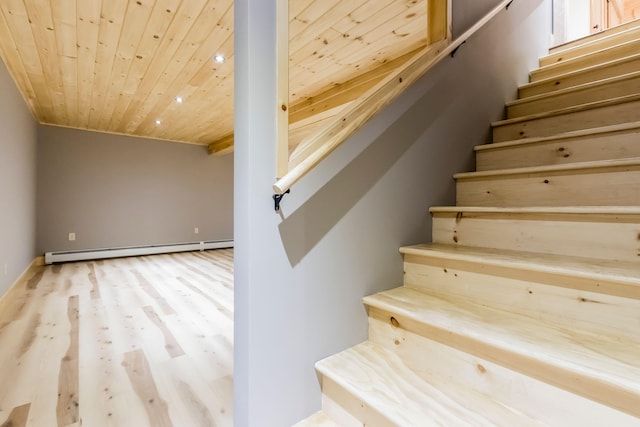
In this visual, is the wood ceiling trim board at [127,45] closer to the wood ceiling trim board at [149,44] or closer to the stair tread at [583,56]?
the wood ceiling trim board at [149,44]

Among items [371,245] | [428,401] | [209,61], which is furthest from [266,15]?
[209,61]

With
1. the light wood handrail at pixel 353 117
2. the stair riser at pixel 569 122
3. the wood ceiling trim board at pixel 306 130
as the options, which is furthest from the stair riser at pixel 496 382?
the wood ceiling trim board at pixel 306 130

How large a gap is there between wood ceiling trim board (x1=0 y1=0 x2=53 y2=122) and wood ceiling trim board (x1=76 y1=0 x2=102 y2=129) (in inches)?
11.0

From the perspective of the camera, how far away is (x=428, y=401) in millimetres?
928

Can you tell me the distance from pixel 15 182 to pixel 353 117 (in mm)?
4075

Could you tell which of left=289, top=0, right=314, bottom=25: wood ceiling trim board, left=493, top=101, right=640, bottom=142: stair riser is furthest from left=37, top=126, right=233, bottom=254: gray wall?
left=493, top=101, right=640, bottom=142: stair riser

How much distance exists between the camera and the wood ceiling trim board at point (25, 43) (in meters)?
1.93

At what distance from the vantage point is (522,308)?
1.09m

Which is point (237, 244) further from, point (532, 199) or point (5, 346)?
point (5, 346)

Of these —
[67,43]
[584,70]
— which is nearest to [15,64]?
[67,43]

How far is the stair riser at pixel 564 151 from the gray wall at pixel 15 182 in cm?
397

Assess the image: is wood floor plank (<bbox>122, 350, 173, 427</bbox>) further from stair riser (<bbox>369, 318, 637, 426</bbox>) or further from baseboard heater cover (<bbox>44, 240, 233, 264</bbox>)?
baseboard heater cover (<bbox>44, 240, 233, 264</bbox>)

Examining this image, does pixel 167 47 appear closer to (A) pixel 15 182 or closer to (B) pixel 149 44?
(B) pixel 149 44

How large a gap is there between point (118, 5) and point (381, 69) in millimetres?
2038
